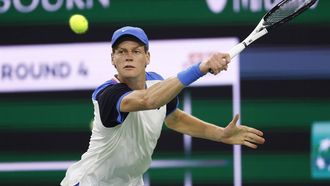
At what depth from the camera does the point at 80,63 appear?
7770 mm

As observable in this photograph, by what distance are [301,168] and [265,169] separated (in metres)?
0.30

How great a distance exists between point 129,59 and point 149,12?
232 cm

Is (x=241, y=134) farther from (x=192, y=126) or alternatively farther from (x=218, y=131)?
(x=192, y=126)

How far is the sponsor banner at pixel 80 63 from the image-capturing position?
7.65m

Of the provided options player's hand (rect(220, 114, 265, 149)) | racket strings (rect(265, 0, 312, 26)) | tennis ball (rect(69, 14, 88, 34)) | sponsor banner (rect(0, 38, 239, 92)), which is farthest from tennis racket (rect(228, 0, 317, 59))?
tennis ball (rect(69, 14, 88, 34))

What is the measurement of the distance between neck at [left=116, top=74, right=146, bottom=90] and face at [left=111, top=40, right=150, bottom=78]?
31 millimetres

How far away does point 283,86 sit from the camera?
770 cm

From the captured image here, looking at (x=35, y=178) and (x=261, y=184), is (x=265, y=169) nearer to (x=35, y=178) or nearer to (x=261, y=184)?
(x=261, y=184)

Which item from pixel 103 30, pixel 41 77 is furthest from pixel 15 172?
pixel 103 30

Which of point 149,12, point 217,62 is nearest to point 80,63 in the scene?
point 149,12

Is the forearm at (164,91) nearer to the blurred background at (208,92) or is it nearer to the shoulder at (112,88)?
the shoulder at (112,88)

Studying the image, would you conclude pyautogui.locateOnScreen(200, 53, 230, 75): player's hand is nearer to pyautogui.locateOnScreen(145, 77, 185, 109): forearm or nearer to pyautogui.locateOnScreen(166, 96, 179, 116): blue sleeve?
pyautogui.locateOnScreen(145, 77, 185, 109): forearm

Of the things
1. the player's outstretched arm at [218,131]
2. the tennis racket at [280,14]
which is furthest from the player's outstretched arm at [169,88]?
the player's outstretched arm at [218,131]

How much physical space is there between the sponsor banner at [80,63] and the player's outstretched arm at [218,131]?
58.8 inches
